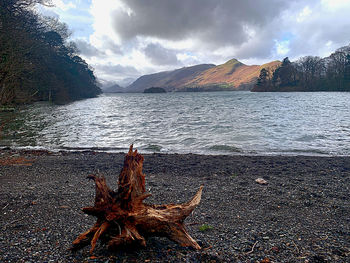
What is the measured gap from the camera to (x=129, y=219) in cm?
340

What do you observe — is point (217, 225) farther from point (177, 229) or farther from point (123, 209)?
point (123, 209)

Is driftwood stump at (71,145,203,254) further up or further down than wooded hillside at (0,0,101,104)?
further down

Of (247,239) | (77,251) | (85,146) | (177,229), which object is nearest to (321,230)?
(247,239)

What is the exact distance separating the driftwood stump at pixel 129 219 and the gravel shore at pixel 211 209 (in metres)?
0.20

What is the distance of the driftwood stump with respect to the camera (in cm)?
329

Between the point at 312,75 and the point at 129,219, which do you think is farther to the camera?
the point at 312,75

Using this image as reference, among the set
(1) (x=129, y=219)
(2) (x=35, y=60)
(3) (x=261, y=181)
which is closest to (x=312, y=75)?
(2) (x=35, y=60)

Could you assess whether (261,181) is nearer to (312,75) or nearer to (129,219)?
(129,219)

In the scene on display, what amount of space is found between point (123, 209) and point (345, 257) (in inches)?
134

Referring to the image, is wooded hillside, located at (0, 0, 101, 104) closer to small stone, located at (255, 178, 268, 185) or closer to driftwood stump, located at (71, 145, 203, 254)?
driftwood stump, located at (71, 145, 203, 254)

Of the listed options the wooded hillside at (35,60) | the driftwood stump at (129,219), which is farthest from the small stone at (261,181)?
the wooded hillside at (35,60)

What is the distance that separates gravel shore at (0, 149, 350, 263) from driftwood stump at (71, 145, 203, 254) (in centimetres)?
20

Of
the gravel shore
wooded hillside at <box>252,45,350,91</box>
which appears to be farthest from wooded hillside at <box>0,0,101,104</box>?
wooded hillside at <box>252,45,350,91</box>

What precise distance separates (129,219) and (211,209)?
9.20 feet
